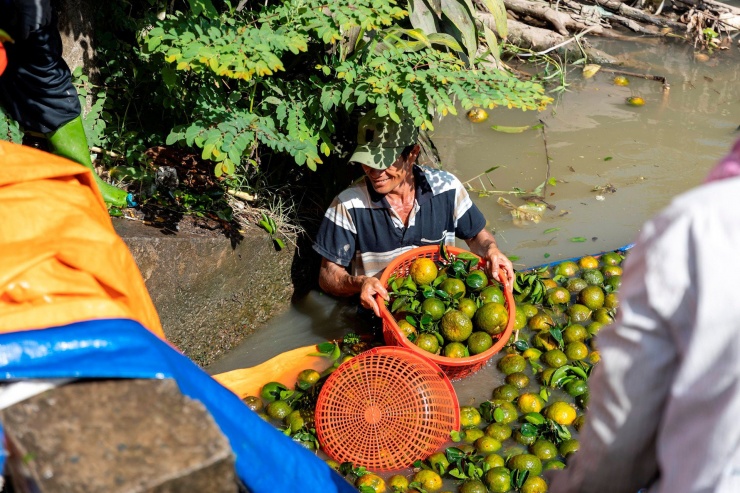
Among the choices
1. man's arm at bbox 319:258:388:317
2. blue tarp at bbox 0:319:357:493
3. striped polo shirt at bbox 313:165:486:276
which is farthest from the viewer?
striped polo shirt at bbox 313:165:486:276

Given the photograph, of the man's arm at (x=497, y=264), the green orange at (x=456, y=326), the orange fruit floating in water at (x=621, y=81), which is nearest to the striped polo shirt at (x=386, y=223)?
the man's arm at (x=497, y=264)

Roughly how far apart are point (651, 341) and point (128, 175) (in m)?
3.41

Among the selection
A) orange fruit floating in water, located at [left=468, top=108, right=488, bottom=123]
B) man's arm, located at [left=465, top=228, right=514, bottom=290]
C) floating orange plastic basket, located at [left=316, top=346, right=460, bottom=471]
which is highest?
man's arm, located at [left=465, top=228, right=514, bottom=290]

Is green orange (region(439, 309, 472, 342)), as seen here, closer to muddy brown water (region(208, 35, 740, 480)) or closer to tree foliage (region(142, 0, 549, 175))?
muddy brown water (region(208, 35, 740, 480))

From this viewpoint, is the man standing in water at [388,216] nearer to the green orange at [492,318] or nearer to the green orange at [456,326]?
the green orange at [492,318]

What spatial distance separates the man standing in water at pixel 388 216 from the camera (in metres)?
3.78

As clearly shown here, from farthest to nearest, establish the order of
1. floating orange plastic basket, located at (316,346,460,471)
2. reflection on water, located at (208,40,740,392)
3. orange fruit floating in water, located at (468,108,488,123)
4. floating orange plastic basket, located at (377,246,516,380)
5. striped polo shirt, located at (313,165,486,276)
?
orange fruit floating in water, located at (468,108,488,123)
reflection on water, located at (208,40,740,392)
striped polo shirt, located at (313,165,486,276)
floating orange plastic basket, located at (377,246,516,380)
floating orange plastic basket, located at (316,346,460,471)

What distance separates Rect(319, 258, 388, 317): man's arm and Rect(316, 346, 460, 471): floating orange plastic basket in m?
0.30

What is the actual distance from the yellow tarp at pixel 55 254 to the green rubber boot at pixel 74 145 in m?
1.80

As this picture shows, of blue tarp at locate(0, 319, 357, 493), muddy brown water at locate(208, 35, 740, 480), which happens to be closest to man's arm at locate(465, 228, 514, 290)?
muddy brown water at locate(208, 35, 740, 480)

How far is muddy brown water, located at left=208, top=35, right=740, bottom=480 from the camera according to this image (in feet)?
14.2

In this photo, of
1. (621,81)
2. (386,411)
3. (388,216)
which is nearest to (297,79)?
(388,216)

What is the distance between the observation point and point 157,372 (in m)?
1.63

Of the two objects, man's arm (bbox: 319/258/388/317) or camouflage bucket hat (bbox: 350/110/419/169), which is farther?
camouflage bucket hat (bbox: 350/110/419/169)
